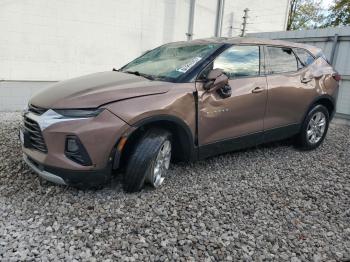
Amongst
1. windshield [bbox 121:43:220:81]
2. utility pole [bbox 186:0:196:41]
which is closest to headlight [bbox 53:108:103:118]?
windshield [bbox 121:43:220:81]

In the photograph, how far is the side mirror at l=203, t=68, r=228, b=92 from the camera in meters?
3.29

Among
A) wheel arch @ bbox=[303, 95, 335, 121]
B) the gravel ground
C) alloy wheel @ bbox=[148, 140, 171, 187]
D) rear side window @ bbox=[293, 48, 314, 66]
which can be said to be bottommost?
the gravel ground

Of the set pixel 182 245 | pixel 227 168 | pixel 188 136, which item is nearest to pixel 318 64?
pixel 227 168

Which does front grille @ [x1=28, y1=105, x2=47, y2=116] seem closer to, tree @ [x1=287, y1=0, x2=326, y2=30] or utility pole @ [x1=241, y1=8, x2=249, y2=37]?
utility pole @ [x1=241, y1=8, x2=249, y2=37]

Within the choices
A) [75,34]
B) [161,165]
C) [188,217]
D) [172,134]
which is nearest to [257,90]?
[172,134]

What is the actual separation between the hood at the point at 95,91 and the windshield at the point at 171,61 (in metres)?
0.23

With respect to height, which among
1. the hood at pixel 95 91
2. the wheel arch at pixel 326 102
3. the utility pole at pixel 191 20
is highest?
the utility pole at pixel 191 20

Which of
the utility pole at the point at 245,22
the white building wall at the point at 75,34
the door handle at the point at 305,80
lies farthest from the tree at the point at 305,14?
the door handle at the point at 305,80

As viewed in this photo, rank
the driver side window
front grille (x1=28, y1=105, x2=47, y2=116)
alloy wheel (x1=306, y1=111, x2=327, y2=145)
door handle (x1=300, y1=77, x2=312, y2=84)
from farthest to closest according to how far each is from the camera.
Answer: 1. alloy wheel (x1=306, y1=111, x2=327, y2=145)
2. door handle (x1=300, y1=77, x2=312, y2=84)
3. the driver side window
4. front grille (x1=28, y1=105, x2=47, y2=116)

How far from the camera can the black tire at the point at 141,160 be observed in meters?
2.91

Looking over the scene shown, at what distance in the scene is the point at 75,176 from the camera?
277 centimetres

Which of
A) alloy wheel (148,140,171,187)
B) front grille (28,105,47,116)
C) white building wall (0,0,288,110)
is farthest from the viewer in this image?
white building wall (0,0,288,110)

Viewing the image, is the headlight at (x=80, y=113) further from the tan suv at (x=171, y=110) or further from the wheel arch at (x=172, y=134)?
the wheel arch at (x=172, y=134)

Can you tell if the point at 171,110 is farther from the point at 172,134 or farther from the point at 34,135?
the point at 34,135
